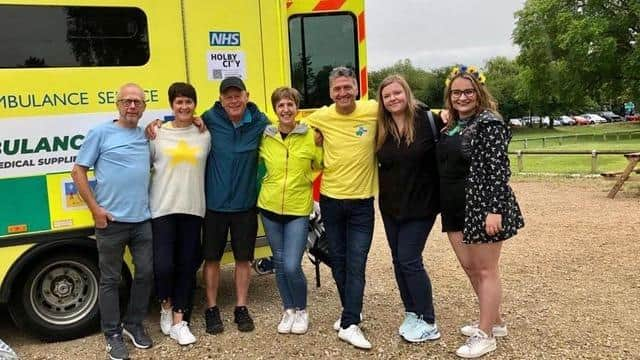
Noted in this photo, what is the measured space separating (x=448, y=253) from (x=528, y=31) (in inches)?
1351

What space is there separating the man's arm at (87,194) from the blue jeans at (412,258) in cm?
176

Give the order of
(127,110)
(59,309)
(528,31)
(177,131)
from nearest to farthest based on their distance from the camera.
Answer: (127,110)
(177,131)
(59,309)
(528,31)

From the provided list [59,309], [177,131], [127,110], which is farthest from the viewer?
[59,309]

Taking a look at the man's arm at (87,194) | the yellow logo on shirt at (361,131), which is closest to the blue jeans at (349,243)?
the yellow logo on shirt at (361,131)

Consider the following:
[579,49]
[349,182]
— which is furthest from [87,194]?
[579,49]

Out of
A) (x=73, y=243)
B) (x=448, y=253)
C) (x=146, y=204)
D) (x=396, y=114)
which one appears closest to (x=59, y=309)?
(x=73, y=243)

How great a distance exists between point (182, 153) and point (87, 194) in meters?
0.64

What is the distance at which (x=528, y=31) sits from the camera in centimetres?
3756

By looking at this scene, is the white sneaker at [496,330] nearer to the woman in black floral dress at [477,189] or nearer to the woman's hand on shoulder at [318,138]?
the woman in black floral dress at [477,189]

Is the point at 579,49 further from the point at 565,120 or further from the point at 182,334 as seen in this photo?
the point at 565,120

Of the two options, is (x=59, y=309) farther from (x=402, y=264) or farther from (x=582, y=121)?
(x=582, y=121)

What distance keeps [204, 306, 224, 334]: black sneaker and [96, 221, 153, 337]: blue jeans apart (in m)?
0.52

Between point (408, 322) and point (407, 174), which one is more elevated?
point (407, 174)

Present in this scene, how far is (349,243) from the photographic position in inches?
160
